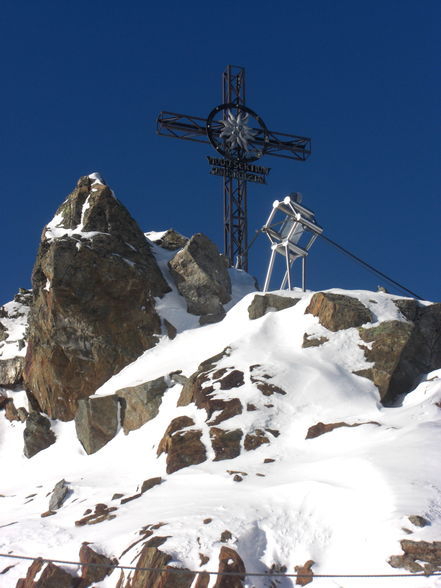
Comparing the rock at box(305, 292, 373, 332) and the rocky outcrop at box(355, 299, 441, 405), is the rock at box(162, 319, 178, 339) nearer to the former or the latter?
the rock at box(305, 292, 373, 332)

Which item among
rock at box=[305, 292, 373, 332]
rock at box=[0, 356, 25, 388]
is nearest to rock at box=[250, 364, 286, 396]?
rock at box=[305, 292, 373, 332]

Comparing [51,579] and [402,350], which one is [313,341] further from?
[51,579]

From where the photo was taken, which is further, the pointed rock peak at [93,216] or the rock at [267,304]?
the pointed rock peak at [93,216]

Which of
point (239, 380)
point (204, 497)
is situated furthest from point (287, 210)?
point (204, 497)

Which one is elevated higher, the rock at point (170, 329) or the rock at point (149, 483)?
the rock at point (170, 329)

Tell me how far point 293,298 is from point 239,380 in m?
5.92

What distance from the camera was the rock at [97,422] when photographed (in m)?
22.9

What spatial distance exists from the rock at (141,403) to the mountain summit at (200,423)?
7cm

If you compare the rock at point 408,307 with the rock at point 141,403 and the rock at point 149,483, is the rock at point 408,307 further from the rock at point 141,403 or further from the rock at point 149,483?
the rock at point 149,483

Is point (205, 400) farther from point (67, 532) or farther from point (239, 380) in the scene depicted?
point (67, 532)

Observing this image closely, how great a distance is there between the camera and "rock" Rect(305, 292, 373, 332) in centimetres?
2269

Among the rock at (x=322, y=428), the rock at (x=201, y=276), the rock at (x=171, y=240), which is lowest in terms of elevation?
the rock at (x=322, y=428)

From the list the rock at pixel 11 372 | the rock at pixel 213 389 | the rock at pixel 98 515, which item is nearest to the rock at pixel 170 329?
the rock at pixel 213 389

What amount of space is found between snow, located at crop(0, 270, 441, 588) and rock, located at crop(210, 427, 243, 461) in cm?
25
